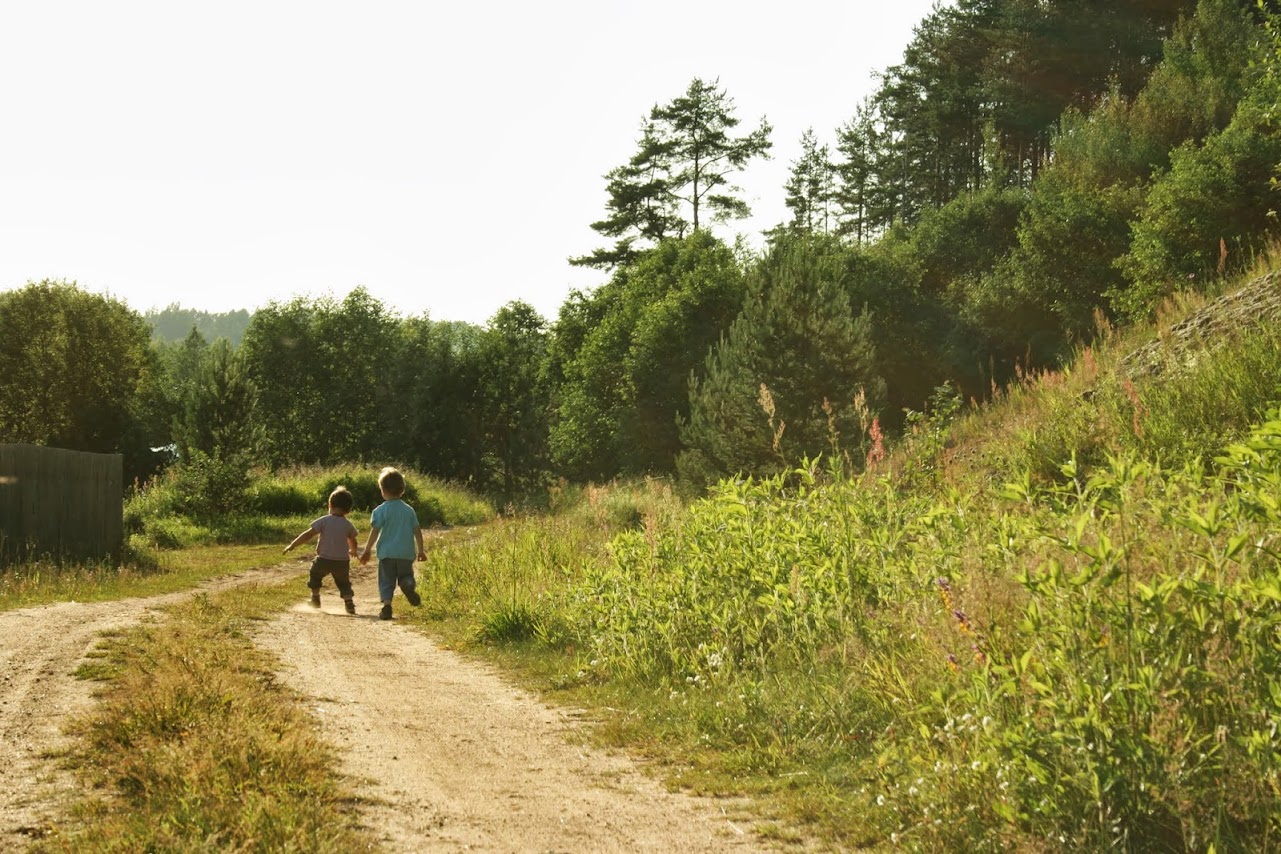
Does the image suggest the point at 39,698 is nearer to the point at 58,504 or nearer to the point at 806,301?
the point at 58,504

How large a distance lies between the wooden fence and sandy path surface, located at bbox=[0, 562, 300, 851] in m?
6.17

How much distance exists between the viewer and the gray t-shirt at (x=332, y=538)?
1296 cm

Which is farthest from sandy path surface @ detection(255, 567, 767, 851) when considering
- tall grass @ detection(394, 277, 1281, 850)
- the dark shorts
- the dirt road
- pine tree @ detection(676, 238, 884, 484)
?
pine tree @ detection(676, 238, 884, 484)

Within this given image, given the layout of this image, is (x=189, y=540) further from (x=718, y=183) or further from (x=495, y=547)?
(x=718, y=183)

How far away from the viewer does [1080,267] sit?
3834cm

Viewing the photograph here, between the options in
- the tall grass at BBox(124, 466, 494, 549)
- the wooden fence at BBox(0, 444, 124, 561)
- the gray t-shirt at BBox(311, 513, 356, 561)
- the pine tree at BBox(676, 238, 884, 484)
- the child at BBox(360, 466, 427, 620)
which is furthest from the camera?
the pine tree at BBox(676, 238, 884, 484)

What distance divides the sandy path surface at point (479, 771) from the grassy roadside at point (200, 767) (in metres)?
0.21

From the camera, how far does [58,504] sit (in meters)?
17.6

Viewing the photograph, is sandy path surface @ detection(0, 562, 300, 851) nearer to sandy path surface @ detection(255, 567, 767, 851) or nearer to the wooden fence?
sandy path surface @ detection(255, 567, 767, 851)

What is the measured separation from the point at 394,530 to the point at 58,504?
857 cm

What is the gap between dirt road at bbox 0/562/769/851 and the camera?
14.3 ft

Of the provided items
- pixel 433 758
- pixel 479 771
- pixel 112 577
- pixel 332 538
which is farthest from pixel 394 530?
pixel 479 771

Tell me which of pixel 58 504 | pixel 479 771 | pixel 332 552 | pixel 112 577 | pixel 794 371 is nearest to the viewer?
pixel 479 771

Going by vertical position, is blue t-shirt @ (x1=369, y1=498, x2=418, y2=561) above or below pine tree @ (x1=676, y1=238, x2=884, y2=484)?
below
